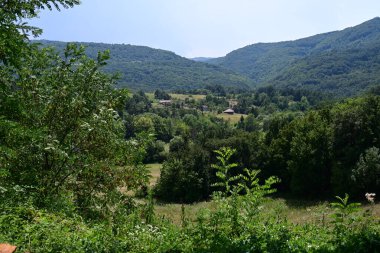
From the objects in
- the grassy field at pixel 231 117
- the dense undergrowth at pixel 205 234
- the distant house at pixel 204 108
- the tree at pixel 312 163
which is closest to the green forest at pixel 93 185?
the dense undergrowth at pixel 205 234

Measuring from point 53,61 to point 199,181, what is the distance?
126 feet

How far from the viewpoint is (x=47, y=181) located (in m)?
7.71

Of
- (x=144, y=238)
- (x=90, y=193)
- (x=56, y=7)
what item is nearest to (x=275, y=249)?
(x=144, y=238)

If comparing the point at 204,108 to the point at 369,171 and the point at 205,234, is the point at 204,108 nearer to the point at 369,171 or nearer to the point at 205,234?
the point at 369,171

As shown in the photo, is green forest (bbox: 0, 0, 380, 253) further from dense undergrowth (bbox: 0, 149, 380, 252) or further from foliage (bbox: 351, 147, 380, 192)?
foliage (bbox: 351, 147, 380, 192)

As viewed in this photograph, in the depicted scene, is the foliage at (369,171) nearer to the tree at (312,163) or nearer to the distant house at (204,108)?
the tree at (312,163)

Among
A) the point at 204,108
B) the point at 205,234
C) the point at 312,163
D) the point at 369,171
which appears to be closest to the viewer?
the point at 205,234

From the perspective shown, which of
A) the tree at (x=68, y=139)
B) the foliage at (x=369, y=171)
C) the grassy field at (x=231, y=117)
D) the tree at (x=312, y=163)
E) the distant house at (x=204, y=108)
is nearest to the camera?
the tree at (x=68, y=139)

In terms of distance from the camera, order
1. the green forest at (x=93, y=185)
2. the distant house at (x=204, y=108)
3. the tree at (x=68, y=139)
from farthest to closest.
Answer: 1. the distant house at (x=204, y=108)
2. the tree at (x=68, y=139)
3. the green forest at (x=93, y=185)

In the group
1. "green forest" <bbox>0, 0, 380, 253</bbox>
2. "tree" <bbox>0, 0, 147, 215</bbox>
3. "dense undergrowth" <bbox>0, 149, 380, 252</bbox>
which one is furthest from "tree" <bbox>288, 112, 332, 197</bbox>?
"dense undergrowth" <bbox>0, 149, 380, 252</bbox>

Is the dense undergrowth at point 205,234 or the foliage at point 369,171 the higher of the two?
the dense undergrowth at point 205,234

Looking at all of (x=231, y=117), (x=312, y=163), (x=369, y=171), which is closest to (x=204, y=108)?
(x=231, y=117)

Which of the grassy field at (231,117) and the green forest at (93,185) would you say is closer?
the green forest at (93,185)

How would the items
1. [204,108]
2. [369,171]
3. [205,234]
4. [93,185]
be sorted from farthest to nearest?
1. [204,108]
2. [369,171]
3. [93,185]
4. [205,234]
